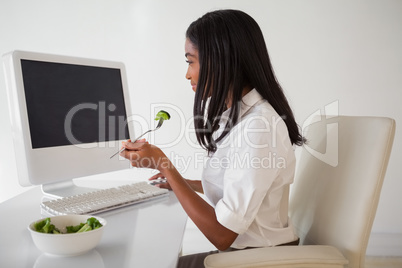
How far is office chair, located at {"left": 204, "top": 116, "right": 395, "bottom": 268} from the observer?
90 centimetres

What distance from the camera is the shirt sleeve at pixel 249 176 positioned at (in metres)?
0.99

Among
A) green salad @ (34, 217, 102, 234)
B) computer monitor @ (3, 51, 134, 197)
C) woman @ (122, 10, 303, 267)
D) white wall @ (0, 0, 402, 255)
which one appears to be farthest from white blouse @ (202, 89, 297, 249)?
white wall @ (0, 0, 402, 255)

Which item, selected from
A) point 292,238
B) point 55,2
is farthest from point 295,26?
point 292,238

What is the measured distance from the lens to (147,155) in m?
1.14

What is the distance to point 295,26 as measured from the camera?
2.67 m

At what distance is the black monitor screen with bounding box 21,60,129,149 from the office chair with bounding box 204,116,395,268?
0.66 m

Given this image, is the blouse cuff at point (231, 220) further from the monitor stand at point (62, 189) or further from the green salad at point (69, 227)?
the monitor stand at point (62, 189)

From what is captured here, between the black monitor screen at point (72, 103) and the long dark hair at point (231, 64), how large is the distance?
0.44 metres

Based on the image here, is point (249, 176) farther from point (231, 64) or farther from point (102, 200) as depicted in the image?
point (102, 200)

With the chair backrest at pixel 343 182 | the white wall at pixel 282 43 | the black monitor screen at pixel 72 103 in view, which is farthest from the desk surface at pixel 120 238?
the white wall at pixel 282 43

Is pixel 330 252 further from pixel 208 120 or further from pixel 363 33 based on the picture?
pixel 363 33

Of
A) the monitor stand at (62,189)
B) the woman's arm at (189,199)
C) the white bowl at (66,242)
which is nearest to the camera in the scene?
the white bowl at (66,242)

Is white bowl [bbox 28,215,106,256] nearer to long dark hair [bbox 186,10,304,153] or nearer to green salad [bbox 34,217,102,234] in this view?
green salad [bbox 34,217,102,234]

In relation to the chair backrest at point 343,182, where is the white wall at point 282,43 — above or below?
above
